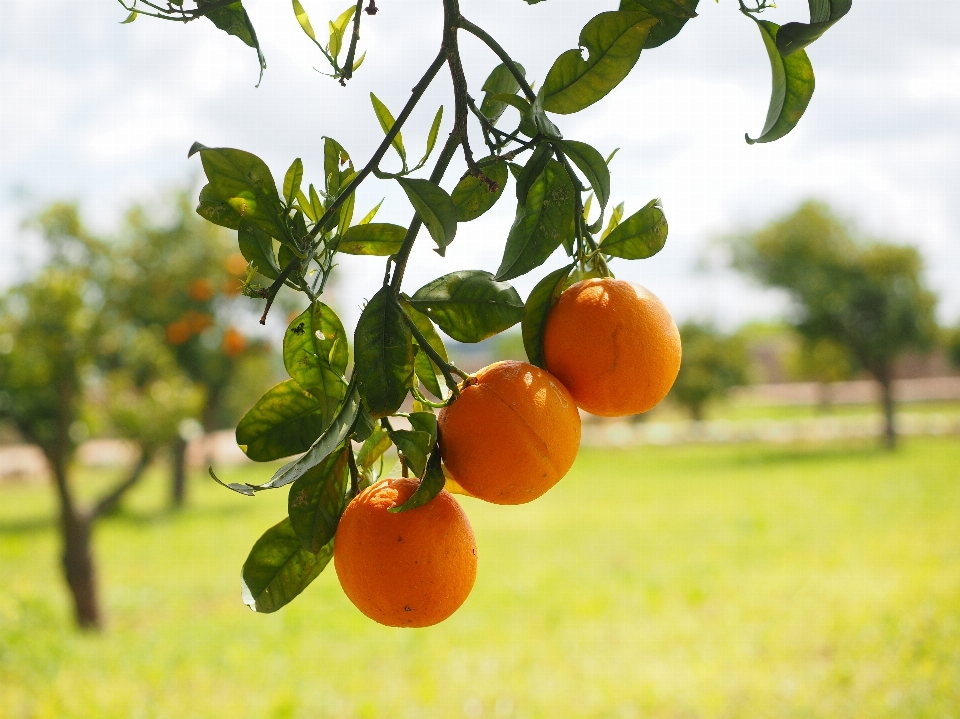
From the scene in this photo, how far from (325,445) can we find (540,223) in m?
0.18

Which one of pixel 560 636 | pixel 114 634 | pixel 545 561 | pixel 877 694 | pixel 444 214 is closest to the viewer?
pixel 444 214

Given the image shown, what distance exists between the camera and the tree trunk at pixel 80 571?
163 inches

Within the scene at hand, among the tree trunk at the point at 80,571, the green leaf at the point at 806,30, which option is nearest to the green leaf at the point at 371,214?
the green leaf at the point at 806,30

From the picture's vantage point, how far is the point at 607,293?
1.64ft

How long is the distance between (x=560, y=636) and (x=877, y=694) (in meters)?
1.29

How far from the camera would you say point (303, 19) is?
55 cm

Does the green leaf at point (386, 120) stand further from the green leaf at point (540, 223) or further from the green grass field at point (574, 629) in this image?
the green grass field at point (574, 629)

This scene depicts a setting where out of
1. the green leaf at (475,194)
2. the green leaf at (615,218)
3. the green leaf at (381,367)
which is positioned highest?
the green leaf at (475,194)

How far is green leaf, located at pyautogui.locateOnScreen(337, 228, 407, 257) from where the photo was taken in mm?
495

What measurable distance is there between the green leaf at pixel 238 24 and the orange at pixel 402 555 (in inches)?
12.6

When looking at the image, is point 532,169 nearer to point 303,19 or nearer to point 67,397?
point 303,19

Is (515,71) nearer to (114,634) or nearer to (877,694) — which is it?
(877,694)

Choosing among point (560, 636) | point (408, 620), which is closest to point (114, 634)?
point (560, 636)

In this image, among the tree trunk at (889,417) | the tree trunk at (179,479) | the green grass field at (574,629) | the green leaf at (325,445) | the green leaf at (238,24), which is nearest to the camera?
the green leaf at (325,445)
